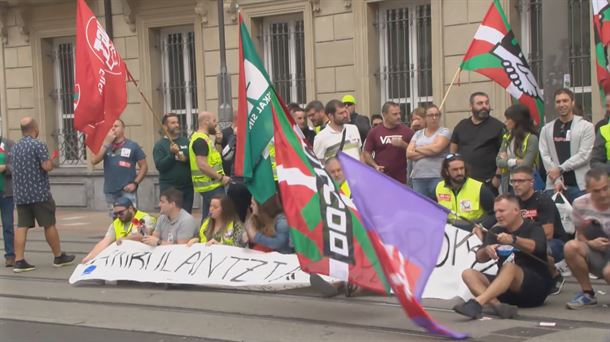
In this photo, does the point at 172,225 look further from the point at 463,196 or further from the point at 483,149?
the point at 483,149

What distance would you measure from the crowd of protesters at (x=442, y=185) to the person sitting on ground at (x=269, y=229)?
13mm

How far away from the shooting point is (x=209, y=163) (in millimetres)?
11812

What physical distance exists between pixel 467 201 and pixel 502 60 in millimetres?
3064

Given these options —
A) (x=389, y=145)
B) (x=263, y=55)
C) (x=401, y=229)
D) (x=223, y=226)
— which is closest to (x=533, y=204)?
(x=401, y=229)

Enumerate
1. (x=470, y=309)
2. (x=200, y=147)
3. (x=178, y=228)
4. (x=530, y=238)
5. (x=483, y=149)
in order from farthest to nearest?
(x=200, y=147)
(x=178, y=228)
(x=483, y=149)
(x=530, y=238)
(x=470, y=309)

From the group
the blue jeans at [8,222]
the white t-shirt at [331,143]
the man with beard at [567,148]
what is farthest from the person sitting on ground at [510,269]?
the blue jeans at [8,222]

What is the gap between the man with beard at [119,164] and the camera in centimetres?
1237

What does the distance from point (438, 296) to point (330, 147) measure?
258cm

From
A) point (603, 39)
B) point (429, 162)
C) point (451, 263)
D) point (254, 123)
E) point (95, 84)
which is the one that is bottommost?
point (451, 263)

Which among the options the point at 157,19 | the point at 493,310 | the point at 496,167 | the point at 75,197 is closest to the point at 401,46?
the point at 157,19

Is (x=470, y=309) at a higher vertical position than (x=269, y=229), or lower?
lower

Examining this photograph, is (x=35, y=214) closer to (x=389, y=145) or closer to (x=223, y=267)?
(x=223, y=267)

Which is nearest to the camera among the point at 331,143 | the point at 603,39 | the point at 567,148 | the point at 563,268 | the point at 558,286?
the point at 558,286

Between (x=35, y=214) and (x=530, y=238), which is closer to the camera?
(x=530, y=238)
